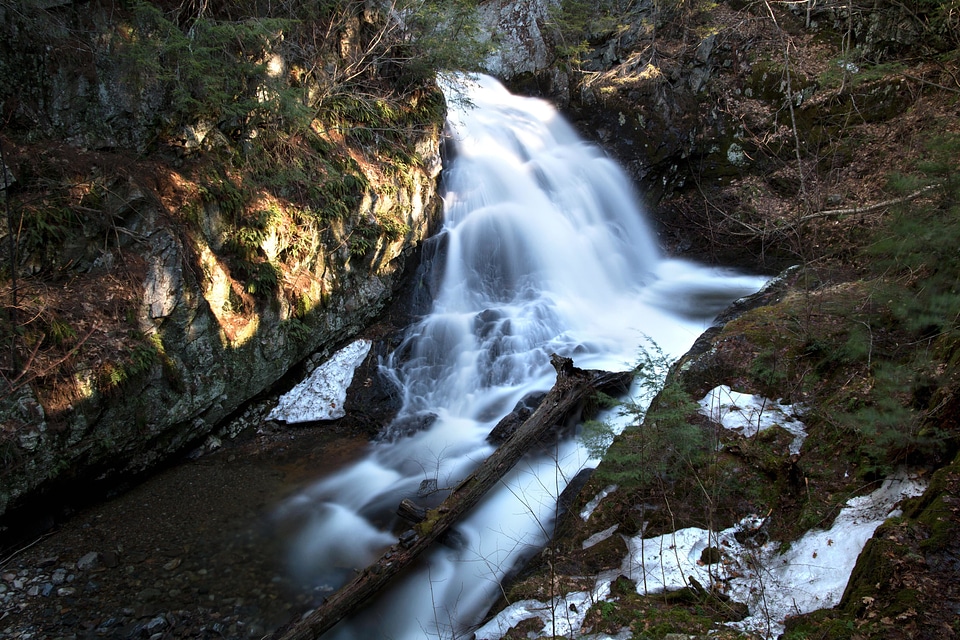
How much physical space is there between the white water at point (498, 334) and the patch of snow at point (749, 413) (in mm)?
1614

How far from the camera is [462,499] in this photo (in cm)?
528

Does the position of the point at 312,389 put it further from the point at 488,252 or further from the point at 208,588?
the point at 488,252

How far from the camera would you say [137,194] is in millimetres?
6273

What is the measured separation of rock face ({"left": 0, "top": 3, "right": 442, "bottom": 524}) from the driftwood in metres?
3.48

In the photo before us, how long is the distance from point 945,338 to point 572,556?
3233 millimetres

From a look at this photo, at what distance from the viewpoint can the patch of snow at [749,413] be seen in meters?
4.27

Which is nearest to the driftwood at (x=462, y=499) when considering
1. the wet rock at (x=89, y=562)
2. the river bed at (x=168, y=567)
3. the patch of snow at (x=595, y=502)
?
the river bed at (x=168, y=567)

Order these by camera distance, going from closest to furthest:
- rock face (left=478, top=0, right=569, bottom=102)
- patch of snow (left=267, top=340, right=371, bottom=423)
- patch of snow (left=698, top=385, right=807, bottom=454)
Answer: patch of snow (left=698, top=385, right=807, bottom=454) < patch of snow (left=267, top=340, right=371, bottom=423) < rock face (left=478, top=0, right=569, bottom=102)

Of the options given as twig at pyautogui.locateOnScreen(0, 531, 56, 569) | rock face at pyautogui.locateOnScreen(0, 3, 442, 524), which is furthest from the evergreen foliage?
twig at pyautogui.locateOnScreen(0, 531, 56, 569)

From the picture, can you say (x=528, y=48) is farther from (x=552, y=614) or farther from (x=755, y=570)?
(x=552, y=614)

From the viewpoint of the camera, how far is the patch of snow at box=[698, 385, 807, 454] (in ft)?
14.0

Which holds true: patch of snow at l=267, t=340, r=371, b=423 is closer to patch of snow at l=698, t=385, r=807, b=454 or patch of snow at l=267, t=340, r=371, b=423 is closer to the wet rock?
the wet rock

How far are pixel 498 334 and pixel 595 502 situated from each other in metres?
4.42

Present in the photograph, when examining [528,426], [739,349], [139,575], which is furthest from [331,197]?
[739,349]
